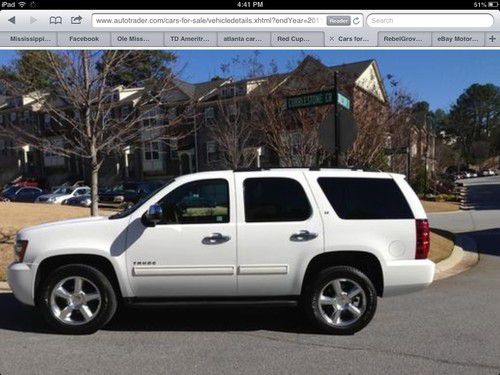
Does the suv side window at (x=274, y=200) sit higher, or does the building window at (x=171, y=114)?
the building window at (x=171, y=114)

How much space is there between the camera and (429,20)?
208 inches

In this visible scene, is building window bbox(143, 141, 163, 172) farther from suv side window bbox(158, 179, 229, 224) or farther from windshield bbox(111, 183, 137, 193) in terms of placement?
suv side window bbox(158, 179, 229, 224)

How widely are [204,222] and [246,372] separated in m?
1.70

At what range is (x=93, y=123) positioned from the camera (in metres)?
10.5

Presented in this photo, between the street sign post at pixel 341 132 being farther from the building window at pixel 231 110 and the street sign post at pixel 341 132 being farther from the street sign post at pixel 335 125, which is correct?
the building window at pixel 231 110

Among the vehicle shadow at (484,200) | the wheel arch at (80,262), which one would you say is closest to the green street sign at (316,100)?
the wheel arch at (80,262)

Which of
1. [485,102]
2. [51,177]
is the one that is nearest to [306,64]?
[51,177]

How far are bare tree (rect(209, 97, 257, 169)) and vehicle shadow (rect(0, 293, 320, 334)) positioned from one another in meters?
19.0

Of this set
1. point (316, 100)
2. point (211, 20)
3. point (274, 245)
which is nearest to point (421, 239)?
point (274, 245)

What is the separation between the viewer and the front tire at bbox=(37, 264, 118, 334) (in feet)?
18.2

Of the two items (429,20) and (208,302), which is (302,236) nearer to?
(208,302)

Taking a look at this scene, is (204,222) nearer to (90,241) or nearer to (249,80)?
(90,241)

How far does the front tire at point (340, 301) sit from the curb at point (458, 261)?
A: 377 centimetres

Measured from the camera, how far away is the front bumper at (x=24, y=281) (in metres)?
5.57
